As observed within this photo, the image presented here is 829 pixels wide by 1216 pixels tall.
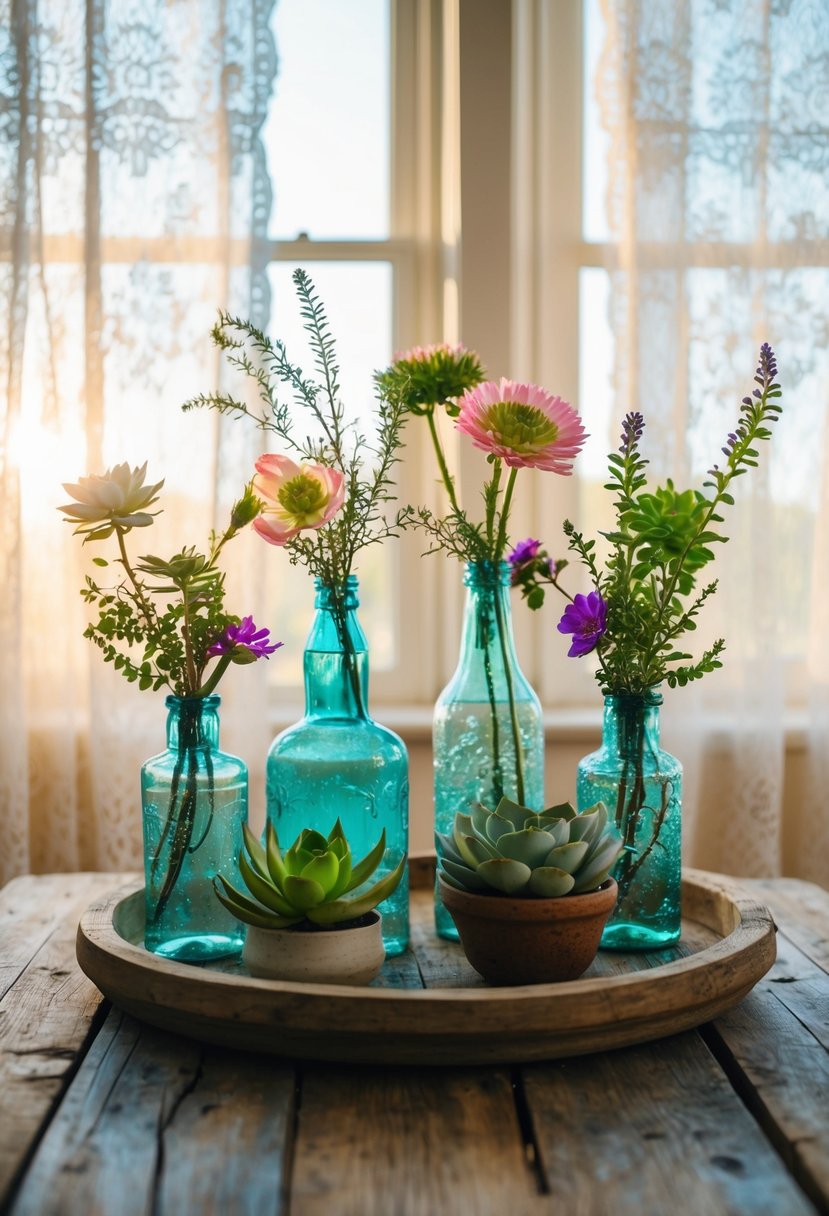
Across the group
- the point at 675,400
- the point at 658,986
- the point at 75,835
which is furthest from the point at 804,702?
the point at 658,986

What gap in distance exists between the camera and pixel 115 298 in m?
2.08

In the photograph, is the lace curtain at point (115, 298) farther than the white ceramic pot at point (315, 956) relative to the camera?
Yes

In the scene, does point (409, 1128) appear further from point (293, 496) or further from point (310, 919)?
point (293, 496)

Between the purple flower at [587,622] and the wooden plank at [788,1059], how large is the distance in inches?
13.6

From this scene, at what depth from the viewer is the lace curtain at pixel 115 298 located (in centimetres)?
206

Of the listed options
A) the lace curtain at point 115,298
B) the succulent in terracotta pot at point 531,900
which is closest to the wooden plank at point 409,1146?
the succulent in terracotta pot at point 531,900

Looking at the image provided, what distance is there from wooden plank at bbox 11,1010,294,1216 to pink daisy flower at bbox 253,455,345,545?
0.43 m

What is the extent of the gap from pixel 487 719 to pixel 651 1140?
0.48 metres

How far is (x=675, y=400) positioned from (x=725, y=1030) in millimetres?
1415

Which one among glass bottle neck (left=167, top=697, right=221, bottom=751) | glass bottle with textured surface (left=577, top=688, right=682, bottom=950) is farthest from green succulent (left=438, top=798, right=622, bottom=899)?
glass bottle neck (left=167, top=697, right=221, bottom=751)

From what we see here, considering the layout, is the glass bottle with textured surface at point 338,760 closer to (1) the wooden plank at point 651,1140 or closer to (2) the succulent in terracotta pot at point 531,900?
(2) the succulent in terracotta pot at point 531,900

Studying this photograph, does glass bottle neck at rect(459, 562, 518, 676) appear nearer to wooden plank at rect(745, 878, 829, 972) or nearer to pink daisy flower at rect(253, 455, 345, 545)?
pink daisy flower at rect(253, 455, 345, 545)

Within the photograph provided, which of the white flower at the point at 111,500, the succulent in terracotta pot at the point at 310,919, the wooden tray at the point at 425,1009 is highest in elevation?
the white flower at the point at 111,500

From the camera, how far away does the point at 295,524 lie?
101 centimetres
